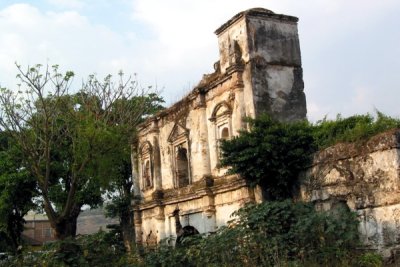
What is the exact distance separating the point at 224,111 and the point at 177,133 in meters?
3.00

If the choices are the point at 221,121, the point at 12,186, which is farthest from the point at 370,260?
the point at 12,186

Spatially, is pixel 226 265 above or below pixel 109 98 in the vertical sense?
below

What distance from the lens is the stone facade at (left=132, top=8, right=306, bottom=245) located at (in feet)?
41.3

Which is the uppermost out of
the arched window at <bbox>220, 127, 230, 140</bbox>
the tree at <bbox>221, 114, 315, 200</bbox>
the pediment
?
the pediment

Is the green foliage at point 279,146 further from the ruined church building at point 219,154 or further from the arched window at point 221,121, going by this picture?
the arched window at point 221,121

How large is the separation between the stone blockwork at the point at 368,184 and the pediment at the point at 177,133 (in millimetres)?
5407

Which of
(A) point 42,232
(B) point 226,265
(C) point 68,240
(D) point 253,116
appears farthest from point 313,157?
(A) point 42,232

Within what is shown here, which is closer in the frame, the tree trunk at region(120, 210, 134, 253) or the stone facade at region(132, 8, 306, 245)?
the stone facade at region(132, 8, 306, 245)

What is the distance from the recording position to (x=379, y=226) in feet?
30.8

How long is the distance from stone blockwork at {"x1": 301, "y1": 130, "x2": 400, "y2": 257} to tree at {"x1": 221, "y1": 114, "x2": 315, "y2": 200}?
1.44 feet

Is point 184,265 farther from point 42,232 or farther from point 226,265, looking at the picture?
point 42,232

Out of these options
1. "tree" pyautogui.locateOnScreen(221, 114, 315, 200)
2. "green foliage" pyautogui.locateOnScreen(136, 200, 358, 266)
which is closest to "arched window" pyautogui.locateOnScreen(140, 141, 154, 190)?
"tree" pyautogui.locateOnScreen(221, 114, 315, 200)

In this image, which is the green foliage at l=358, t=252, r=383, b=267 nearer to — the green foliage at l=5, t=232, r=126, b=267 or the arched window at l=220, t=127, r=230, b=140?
the green foliage at l=5, t=232, r=126, b=267

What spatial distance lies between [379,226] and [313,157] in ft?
6.79
